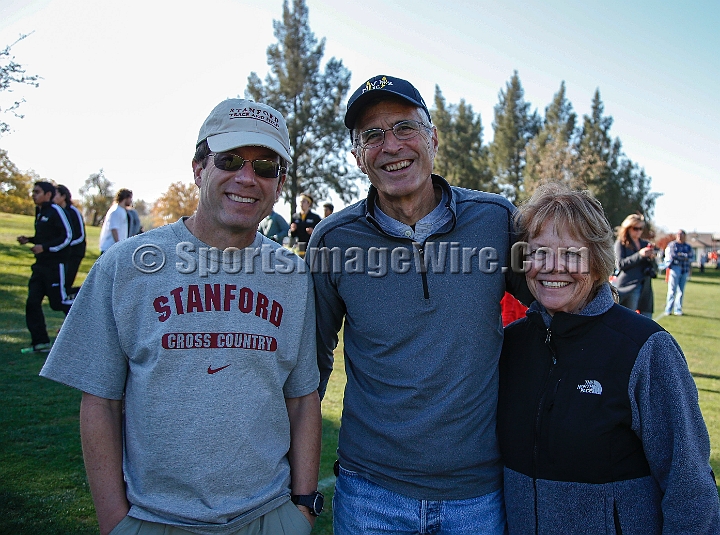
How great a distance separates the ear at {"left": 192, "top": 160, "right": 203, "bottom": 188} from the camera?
87.2 inches

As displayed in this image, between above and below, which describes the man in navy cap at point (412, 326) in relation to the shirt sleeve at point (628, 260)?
below

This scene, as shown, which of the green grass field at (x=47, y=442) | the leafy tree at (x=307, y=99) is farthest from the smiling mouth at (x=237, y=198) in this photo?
the leafy tree at (x=307, y=99)

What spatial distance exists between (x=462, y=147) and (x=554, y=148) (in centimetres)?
1421

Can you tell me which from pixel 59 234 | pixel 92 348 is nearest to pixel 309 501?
pixel 92 348

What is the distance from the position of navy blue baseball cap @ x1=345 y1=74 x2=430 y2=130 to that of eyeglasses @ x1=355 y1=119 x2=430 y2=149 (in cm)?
9

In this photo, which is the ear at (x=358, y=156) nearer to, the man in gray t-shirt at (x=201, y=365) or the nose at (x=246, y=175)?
the man in gray t-shirt at (x=201, y=365)

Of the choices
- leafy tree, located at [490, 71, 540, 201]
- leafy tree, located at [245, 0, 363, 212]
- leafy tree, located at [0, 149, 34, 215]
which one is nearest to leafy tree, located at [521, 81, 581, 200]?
leafy tree, located at [490, 71, 540, 201]

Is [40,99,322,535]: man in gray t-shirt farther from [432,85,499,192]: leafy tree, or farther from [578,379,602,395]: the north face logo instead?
[432,85,499,192]: leafy tree

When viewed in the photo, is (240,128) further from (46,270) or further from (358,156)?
(46,270)

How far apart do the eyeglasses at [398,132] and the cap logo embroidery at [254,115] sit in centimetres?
47

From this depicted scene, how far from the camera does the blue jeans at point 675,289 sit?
52.2 feet

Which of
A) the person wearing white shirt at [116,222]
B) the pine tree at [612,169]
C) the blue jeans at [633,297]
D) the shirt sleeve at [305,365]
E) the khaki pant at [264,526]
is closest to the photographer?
the khaki pant at [264,526]

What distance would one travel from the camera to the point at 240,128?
211cm

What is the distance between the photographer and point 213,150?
6.82 ft
